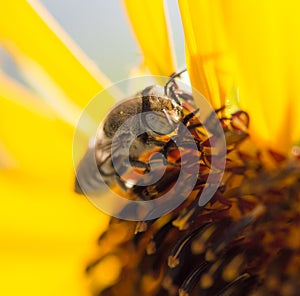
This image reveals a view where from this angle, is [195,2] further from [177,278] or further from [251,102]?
[177,278]

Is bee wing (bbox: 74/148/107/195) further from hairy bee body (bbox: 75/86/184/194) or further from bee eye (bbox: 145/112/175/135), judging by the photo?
bee eye (bbox: 145/112/175/135)

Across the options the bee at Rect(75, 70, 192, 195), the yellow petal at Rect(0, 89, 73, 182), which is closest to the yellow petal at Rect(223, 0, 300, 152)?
the bee at Rect(75, 70, 192, 195)

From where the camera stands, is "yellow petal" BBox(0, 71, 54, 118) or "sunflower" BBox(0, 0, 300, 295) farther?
"yellow petal" BBox(0, 71, 54, 118)

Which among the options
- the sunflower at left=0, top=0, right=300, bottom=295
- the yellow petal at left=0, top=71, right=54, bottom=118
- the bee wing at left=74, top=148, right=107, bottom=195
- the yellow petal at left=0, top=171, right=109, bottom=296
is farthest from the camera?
the yellow petal at left=0, top=71, right=54, bottom=118

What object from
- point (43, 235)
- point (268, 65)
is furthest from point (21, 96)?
point (268, 65)

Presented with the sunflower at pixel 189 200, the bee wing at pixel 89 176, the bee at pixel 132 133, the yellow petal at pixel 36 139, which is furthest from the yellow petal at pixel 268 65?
the yellow petal at pixel 36 139

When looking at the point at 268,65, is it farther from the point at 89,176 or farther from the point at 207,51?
the point at 89,176

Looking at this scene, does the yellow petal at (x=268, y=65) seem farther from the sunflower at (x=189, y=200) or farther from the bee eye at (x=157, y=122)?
the bee eye at (x=157, y=122)
